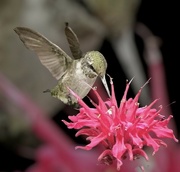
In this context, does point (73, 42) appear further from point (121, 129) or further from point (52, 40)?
point (52, 40)

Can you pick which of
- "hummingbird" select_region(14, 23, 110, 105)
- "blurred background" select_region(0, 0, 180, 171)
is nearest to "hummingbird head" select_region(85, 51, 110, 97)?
"hummingbird" select_region(14, 23, 110, 105)

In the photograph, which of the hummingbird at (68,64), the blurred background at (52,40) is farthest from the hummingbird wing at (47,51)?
the blurred background at (52,40)

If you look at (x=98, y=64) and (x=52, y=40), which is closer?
(x=98, y=64)

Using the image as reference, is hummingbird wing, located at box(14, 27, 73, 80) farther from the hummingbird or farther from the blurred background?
the blurred background

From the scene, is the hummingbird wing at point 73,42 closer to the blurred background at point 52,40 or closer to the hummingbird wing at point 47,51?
the hummingbird wing at point 47,51

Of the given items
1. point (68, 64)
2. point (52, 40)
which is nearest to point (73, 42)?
point (68, 64)
